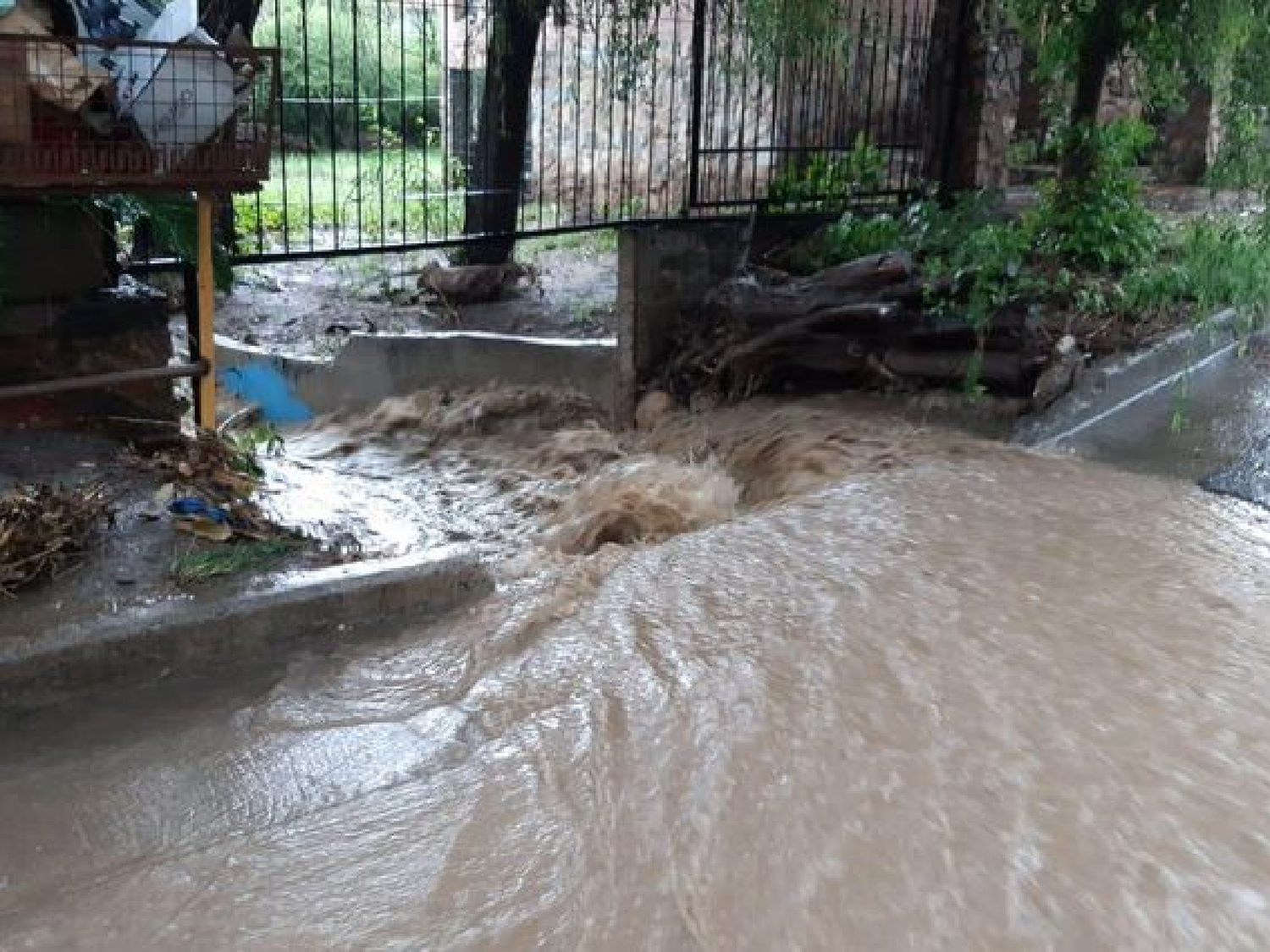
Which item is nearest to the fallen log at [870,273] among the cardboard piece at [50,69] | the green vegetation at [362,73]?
the green vegetation at [362,73]

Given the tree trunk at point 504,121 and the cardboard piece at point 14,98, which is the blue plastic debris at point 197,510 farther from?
the tree trunk at point 504,121

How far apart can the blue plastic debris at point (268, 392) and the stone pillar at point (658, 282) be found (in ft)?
7.61

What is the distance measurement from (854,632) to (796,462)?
7.57 feet

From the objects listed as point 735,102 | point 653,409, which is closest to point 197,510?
point 653,409

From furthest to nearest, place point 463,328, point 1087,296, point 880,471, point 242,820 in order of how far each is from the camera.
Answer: point 463,328
point 1087,296
point 880,471
point 242,820

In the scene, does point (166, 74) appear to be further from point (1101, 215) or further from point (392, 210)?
point (392, 210)

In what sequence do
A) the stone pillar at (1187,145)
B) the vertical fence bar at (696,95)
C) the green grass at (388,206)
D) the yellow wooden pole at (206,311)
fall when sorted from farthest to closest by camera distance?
1. the stone pillar at (1187,145)
2. the green grass at (388,206)
3. the vertical fence bar at (696,95)
4. the yellow wooden pole at (206,311)

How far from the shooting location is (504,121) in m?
9.73

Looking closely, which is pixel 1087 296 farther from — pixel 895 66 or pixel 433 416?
pixel 433 416

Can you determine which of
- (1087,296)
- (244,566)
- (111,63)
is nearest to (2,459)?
(244,566)

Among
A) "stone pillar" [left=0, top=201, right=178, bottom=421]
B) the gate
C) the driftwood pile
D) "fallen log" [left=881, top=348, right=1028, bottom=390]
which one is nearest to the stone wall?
the gate

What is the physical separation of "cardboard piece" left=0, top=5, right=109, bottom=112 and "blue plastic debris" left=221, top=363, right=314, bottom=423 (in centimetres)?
473

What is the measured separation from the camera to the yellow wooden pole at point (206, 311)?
498 centimetres

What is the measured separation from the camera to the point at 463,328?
33.1 feet
